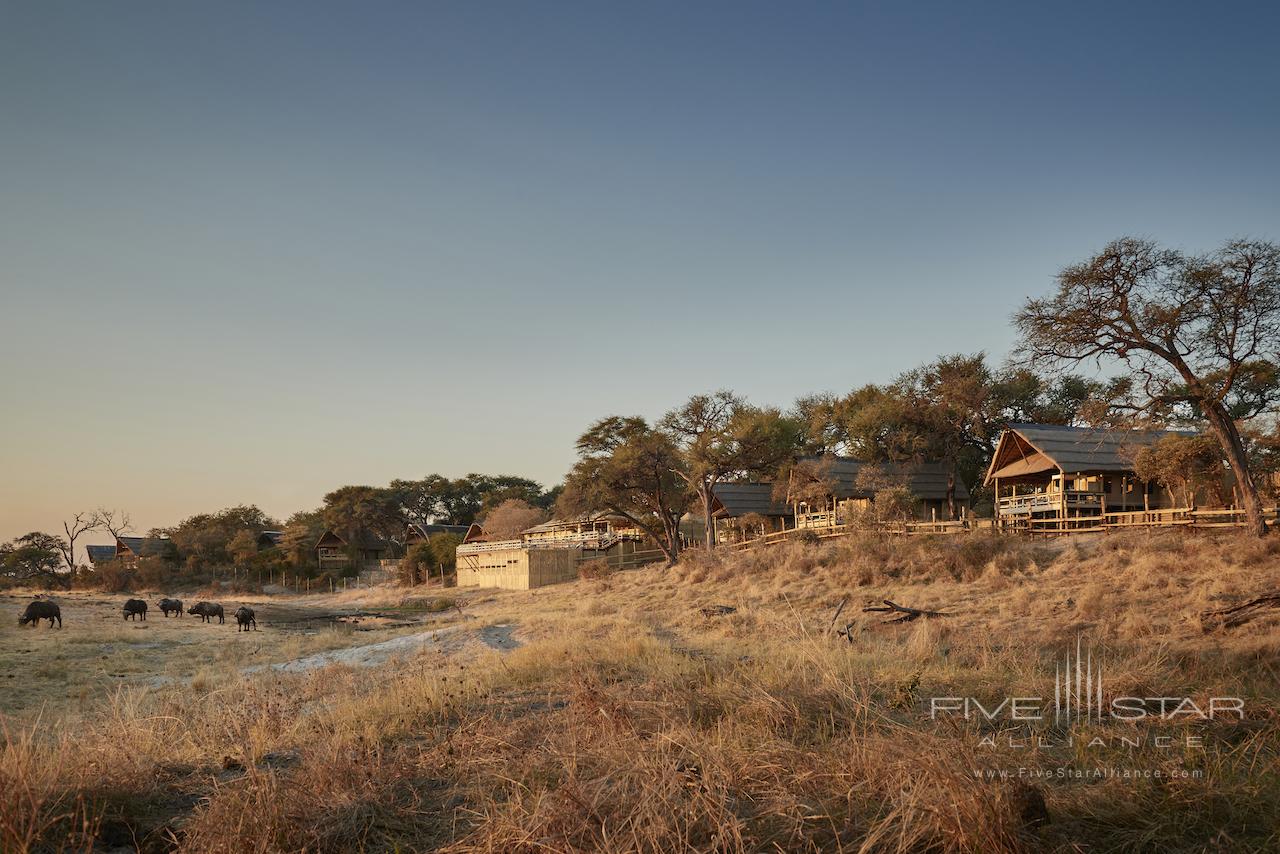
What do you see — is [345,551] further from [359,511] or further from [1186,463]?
[1186,463]

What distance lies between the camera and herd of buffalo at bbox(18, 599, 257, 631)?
2756 cm

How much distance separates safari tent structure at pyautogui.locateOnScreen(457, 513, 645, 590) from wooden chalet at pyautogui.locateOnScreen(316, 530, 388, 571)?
70.7 feet

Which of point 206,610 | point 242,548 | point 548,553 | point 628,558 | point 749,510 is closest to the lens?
point 206,610

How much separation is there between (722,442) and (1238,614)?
29.0 meters

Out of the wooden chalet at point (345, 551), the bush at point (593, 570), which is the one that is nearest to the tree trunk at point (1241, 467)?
the bush at point (593, 570)

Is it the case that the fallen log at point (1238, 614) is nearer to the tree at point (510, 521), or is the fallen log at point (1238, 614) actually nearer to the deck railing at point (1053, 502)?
the deck railing at point (1053, 502)

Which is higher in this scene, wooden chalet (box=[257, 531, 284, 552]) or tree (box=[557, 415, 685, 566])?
tree (box=[557, 415, 685, 566])

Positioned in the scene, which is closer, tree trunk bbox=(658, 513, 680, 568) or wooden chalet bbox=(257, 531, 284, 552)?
tree trunk bbox=(658, 513, 680, 568)

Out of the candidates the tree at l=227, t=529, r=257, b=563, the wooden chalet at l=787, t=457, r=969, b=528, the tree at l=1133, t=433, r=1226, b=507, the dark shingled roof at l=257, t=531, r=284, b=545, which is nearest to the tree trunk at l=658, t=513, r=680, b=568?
the wooden chalet at l=787, t=457, r=969, b=528

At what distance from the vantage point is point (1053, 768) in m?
5.12

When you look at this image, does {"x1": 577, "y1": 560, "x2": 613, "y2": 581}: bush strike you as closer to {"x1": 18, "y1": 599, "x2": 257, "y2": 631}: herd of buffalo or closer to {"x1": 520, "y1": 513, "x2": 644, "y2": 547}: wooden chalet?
{"x1": 520, "y1": 513, "x2": 644, "y2": 547}: wooden chalet

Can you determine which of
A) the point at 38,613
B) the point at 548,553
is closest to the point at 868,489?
the point at 548,553

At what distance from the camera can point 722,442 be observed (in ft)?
135

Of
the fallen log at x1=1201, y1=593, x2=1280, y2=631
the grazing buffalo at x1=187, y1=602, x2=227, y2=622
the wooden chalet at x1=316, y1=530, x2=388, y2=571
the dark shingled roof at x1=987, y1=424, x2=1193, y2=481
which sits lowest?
the wooden chalet at x1=316, y1=530, x2=388, y2=571
